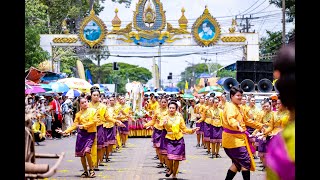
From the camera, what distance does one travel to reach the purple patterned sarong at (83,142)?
1084cm

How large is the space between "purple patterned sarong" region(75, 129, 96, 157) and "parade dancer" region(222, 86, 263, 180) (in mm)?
2952

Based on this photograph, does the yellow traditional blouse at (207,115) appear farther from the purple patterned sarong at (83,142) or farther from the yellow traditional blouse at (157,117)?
the purple patterned sarong at (83,142)

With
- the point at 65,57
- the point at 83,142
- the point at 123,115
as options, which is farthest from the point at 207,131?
the point at 65,57

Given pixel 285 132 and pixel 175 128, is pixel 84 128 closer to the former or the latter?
pixel 175 128

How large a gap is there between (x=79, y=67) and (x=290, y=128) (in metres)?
29.3

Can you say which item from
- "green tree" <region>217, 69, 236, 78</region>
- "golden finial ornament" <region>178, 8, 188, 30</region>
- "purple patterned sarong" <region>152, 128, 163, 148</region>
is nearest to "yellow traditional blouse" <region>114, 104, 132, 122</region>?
"purple patterned sarong" <region>152, 128, 163, 148</region>

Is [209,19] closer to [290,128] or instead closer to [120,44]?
[120,44]

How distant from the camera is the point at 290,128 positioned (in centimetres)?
284

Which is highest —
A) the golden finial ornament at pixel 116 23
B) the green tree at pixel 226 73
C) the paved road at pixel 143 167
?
the golden finial ornament at pixel 116 23

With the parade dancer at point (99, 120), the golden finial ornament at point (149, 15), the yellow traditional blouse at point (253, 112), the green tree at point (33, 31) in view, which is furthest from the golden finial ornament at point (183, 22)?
the parade dancer at point (99, 120)

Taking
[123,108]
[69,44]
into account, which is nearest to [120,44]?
[69,44]

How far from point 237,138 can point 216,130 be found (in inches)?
269

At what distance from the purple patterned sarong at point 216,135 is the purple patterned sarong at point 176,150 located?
5.48m

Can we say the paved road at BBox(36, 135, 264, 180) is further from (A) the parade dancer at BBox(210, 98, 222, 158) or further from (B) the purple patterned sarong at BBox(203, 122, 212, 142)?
(B) the purple patterned sarong at BBox(203, 122, 212, 142)
